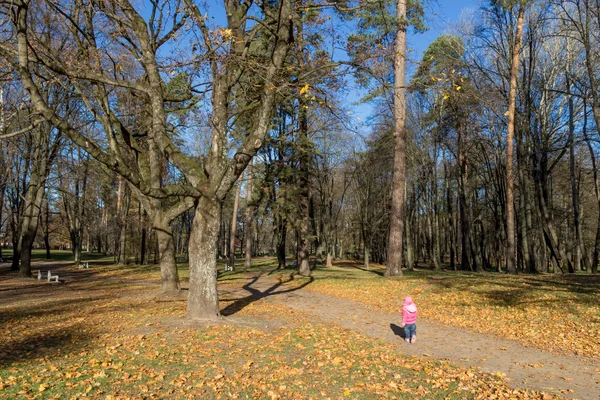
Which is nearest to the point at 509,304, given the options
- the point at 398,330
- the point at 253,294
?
the point at 398,330

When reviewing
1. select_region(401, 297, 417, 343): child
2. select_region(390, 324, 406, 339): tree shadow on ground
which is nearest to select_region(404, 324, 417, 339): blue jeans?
select_region(401, 297, 417, 343): child

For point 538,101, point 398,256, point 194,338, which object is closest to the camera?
point 194,338

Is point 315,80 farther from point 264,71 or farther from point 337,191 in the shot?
point 337,191

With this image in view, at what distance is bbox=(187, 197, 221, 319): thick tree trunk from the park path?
3164 mm

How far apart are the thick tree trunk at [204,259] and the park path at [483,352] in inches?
125

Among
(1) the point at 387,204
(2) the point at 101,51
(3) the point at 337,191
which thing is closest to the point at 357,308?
(2) the point at 101,51

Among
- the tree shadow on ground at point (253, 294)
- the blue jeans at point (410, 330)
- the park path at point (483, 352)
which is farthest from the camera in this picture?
the tree shadow on ground at point (253, 294)

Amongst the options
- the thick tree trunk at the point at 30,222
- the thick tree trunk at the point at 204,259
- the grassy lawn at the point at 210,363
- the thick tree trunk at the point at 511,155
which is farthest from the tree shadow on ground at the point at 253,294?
the thick tree trunk at the point at 30,222

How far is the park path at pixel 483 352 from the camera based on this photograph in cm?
543

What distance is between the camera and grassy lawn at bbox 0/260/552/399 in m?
4.87

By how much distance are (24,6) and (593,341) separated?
12805mm

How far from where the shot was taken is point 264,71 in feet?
27.0

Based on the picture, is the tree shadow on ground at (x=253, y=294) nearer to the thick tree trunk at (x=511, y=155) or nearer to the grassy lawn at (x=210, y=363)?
the grassy lawn at (x=210, y=363)

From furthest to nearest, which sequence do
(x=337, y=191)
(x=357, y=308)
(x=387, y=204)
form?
1. (x=337, y=191)
2. (x=387, y=204)
3. (x=357, y=308)
